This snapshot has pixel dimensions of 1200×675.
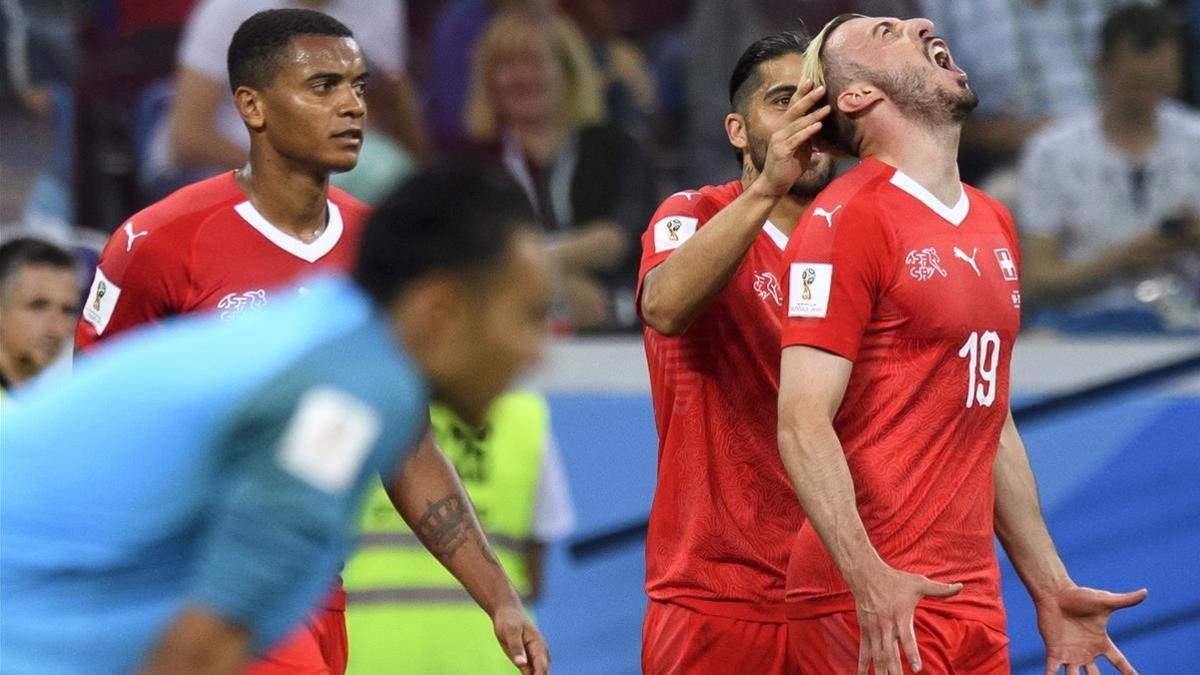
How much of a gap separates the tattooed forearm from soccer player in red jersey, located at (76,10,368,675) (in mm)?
346

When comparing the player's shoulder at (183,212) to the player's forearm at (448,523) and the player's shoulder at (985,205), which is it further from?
the player's shoulder at (985,205)

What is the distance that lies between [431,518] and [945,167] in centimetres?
133

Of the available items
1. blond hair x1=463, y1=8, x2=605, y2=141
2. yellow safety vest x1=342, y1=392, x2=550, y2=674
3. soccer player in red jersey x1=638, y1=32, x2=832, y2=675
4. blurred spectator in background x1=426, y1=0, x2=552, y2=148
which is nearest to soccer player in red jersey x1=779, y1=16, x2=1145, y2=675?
soccer player in red jersey x1=638, y1=32, x2=832, y2=675

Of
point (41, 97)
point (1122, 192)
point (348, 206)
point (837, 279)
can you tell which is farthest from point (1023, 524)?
point (41, 97)

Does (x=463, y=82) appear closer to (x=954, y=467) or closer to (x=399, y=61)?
(x=399, y=61)

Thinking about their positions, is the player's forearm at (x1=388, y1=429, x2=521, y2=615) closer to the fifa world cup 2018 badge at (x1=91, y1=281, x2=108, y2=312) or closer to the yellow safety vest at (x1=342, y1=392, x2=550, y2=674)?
the fifa world cup 2018 badge at (x1=91, y1=281, x2=108, y2=312)

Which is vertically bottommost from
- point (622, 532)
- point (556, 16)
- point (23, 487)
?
point (622, 532)

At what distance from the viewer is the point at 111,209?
27.6ft

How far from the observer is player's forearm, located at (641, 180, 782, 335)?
4121 mm

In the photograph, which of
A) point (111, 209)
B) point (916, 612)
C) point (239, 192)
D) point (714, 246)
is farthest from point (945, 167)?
point (111, 209)

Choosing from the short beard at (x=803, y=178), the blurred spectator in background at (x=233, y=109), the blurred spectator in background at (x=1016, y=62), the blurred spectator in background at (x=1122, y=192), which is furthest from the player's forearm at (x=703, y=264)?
the blurred spectator in background at (x=1016, y=62)

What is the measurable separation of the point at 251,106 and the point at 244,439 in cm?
246

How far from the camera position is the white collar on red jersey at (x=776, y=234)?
179 inches

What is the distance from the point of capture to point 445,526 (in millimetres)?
4254
